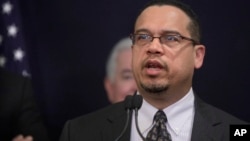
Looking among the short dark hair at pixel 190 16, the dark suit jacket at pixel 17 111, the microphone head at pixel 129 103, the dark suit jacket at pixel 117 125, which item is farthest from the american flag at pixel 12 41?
the microphone head at pixel 129 103

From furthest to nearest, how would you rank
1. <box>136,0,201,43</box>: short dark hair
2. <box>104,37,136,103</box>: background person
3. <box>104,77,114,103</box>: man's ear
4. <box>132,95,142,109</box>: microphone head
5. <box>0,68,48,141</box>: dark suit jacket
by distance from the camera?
<box>104,77,114,103</box>: man's ear
<box>104,37,136,103</box>: background person
<box>0,68,48,141</box>: dark suit jacket
<box>136,0,201,43</box>: short dark hair
<box>132,95,142,109</box>: microphone head

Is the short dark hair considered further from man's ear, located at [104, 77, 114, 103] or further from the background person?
man's ear, located at [104, 77, 114, 103]

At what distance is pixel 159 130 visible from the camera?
7.35 ft

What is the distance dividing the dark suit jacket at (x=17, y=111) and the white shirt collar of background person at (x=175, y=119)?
2.92 feet

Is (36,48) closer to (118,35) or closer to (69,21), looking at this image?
(69,21)

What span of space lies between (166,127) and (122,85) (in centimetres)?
107

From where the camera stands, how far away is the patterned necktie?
7.23 feet

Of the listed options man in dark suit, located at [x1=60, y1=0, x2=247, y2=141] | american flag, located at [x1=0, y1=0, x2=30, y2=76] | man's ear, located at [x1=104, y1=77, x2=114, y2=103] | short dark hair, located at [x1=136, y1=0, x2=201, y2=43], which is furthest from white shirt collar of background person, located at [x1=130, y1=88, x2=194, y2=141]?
american flag, located at [x1=0, y1=0, x2=30, y2=76]

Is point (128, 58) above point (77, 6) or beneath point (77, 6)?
beneath

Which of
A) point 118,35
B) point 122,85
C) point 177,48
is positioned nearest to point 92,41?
point 118,35

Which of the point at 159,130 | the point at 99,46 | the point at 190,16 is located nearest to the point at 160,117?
the point at 159,130

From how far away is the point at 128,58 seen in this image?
3.29m

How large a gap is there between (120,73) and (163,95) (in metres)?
1.00

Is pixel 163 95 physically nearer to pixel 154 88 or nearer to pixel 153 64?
pixel 154 88
